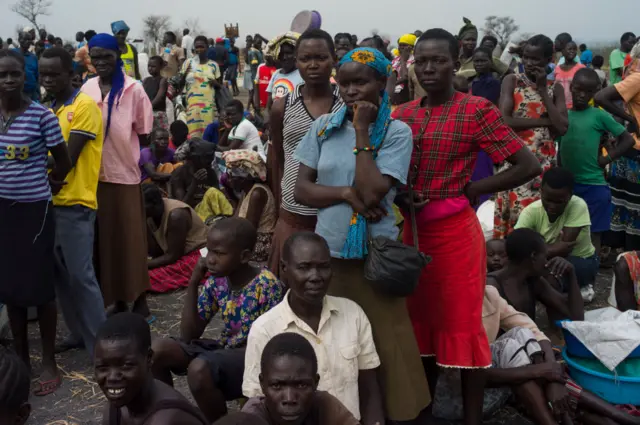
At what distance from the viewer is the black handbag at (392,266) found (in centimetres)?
267

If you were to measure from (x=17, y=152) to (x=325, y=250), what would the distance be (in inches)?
75.0

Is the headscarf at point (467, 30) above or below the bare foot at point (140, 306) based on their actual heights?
above

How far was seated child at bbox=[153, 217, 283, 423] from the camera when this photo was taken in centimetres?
299

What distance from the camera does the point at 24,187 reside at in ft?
12.0

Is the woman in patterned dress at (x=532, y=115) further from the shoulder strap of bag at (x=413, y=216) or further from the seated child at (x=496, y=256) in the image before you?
the shoulder strap of bag at (x=413, y=216)

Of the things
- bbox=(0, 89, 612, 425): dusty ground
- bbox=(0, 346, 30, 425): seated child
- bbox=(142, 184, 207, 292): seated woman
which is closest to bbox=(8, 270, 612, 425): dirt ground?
bbox=(0, 89, 612, 425): dusty ground

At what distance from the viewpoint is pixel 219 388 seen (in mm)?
3018

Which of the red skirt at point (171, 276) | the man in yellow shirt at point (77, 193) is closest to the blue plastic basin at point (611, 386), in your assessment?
the man in yellow shirt at point (77, 193)

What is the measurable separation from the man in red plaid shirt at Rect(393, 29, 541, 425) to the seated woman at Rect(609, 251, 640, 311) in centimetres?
172

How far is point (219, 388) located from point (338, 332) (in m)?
0.64

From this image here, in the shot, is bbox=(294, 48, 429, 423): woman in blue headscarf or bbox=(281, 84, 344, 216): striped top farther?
bbox=(281, 84, 344, 216): striped top

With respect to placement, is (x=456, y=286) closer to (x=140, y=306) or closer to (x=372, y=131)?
(x=372, y=131)

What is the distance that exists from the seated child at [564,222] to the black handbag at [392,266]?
2.43 m

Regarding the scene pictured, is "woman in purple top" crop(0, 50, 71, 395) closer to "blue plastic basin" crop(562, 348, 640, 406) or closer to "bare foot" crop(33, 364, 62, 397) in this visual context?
"bare foot" crop(33, 364, 62, 397)
